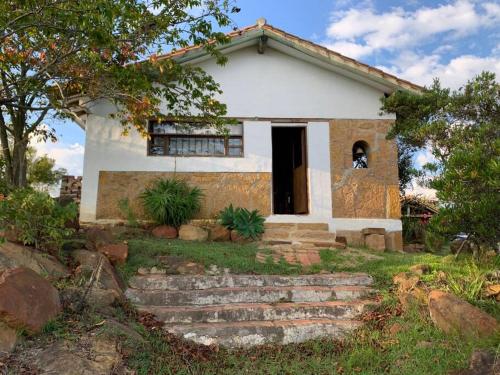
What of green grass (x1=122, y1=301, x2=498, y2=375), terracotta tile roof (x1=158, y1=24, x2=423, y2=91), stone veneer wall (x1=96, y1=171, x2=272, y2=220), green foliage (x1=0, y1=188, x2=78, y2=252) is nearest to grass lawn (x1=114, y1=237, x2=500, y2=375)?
green grass (x1=122, y1=301, x2=498, y2=375)

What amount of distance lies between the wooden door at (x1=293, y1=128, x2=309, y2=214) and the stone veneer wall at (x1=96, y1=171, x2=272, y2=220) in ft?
3.02

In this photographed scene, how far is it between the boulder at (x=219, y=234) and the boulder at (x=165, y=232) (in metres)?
0.72

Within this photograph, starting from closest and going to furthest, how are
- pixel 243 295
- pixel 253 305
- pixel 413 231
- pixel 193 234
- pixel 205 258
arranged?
1. pixel 253 305
2. pixel 243 295
3. pixel 205 258
4. pixel 193 234
5. pixel 413 231

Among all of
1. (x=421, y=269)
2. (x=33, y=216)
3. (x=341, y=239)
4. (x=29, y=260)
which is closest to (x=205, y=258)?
(x=29, y=260)

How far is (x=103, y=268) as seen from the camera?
507 cm

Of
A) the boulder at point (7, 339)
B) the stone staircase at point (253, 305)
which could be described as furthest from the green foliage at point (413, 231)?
the boulder at point (7, 339)

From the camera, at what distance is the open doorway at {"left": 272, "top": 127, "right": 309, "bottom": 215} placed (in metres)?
9.68

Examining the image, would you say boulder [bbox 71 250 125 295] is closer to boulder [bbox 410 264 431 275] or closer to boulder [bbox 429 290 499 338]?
boulder [bbox 429 290 499 338]

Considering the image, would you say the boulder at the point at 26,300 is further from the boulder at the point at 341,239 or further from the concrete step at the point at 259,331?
the boulder at the point at 341,239

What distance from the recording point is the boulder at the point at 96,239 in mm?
5785

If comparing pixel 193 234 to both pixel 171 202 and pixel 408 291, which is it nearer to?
pixel 171 202

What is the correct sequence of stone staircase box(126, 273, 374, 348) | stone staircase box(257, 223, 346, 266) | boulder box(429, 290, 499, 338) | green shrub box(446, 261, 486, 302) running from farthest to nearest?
1. stone staircase box(257, 223, 346, 266)
2. green shrub box(446, 261, 486, 302)
3. stone staircase box(126, 273, 374, 348)
4. boulder box(429, 290, 499, 338)

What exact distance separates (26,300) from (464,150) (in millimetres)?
4646

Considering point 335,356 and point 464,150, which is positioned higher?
point 464,150
